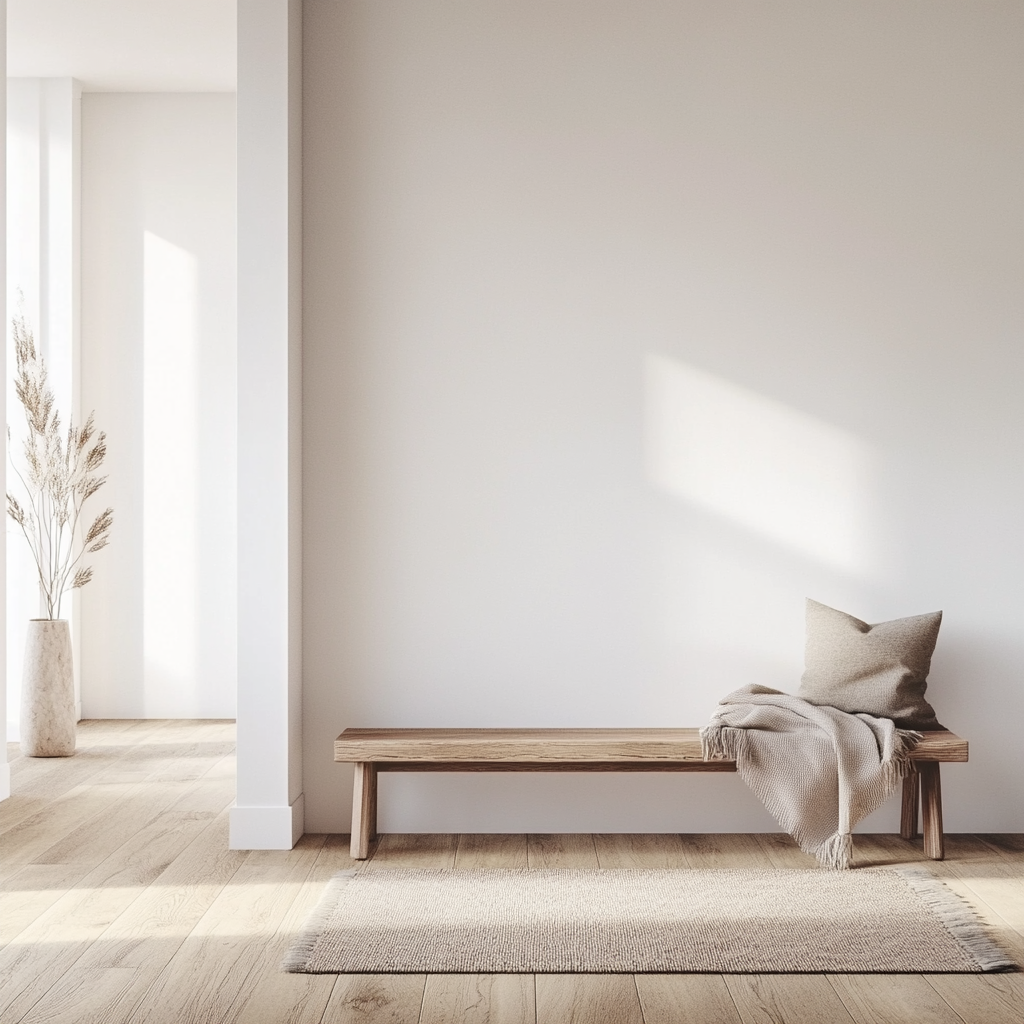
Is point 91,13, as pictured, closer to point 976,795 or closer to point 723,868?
point 723,868

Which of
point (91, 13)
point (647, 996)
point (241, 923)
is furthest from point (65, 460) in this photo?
point (647, 996)

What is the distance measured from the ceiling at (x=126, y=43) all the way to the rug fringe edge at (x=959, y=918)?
433 centimetres

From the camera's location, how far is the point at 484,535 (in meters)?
3.60

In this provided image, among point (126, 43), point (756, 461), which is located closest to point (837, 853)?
point (756, 461)

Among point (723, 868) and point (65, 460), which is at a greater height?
point (65, 460)

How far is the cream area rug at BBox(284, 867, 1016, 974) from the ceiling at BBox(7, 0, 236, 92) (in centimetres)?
380

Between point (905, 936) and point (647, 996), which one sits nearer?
point (647, 996)

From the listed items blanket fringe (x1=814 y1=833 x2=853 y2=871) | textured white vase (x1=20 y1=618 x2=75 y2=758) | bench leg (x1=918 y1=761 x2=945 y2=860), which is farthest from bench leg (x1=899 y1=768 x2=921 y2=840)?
textured white vase (x1=20 y1=618 x2=75 y2=758)

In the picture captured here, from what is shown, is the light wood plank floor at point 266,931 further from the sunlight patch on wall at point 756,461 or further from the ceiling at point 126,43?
the ceiling at point 126,43

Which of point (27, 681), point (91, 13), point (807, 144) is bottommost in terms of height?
point (27, 681)

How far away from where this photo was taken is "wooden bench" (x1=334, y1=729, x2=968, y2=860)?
321cm

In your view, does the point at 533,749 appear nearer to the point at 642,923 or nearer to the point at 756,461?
the point at 642,923

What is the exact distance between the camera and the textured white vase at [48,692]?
471 cm

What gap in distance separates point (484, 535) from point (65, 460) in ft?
8.88
